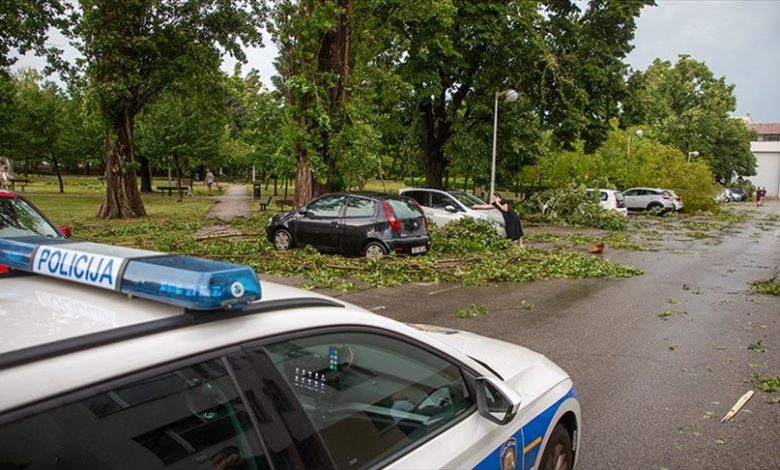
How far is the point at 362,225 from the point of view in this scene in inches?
496

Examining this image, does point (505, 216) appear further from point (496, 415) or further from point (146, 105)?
point (146, 105)

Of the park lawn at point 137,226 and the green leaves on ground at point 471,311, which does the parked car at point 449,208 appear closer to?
the park lawn at point 137,226

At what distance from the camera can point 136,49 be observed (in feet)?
68.1

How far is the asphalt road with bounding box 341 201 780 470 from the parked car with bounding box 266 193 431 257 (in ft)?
6.75

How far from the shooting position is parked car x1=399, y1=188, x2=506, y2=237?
707 inches

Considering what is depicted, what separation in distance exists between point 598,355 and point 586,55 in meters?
24.2

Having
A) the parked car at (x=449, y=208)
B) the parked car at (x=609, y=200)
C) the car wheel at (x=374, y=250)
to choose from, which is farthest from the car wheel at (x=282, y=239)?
the parked car at (x=609, y=200)

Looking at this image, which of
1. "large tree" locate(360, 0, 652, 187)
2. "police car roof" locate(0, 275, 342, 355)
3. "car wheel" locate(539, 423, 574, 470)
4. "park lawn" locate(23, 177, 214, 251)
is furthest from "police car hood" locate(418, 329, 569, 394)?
"large tree" locate(360, 0, 652, 187)

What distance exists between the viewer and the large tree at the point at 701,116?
211 ft

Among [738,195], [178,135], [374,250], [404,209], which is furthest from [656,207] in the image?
[738,195]

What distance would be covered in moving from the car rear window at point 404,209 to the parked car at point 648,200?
89.7 ft

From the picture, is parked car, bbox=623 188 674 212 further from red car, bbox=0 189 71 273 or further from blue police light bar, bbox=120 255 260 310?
blue police light bar, bbox=120 255 260 310

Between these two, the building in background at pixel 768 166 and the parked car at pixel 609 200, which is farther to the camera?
the building in background at pixel 768 166

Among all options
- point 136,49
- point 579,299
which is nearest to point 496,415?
point 579,299
